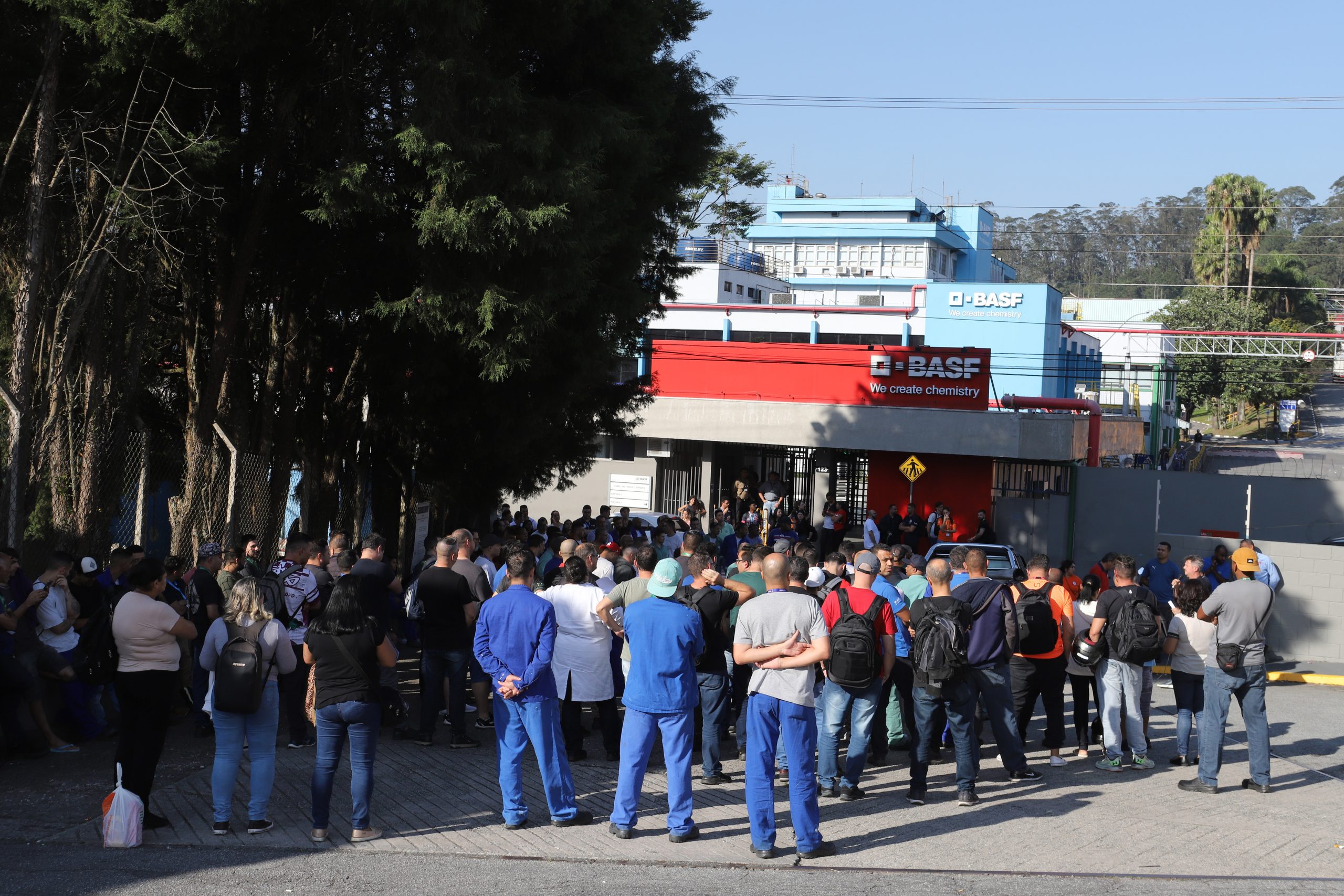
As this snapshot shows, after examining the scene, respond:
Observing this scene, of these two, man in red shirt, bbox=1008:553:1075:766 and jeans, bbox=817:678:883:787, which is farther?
man in red shirt, bbox=1008:553:1075:766

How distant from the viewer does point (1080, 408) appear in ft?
110

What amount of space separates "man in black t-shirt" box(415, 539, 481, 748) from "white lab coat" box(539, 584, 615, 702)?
0.91m

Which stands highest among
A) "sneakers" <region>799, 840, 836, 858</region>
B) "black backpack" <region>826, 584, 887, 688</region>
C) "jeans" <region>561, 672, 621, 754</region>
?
"black backpack" <region>826, 584, 887, 688</region>

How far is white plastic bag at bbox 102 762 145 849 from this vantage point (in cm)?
682

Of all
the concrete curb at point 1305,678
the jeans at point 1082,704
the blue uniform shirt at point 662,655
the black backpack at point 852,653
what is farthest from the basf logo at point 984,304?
the blue uniform shirt at point 662,655

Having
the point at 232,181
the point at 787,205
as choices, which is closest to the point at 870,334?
the point at 787,205

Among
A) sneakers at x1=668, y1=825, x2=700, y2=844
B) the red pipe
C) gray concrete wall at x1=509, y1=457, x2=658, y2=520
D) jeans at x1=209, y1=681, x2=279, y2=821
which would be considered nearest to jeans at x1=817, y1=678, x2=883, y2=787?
sneakers at x1=668, y1=825, x2=700, y2=844

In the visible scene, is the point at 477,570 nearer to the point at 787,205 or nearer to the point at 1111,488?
the point at 1111,488

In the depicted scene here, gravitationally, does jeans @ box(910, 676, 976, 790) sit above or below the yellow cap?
below

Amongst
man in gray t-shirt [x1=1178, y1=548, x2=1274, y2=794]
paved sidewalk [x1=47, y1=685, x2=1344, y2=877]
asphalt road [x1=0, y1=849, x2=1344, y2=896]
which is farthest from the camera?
man in gray t-shirt [x1=1178, y1=548, x2=1274, y2=794]

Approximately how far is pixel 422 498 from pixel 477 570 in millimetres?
7931

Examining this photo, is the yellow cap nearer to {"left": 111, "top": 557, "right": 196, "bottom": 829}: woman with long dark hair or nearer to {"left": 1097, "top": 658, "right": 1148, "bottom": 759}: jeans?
{"left": 1097, "top": 658, "right": 1148, "bottom": 759}: jeans

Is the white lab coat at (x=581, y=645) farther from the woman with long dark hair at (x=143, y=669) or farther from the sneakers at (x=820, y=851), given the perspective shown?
the woman with long dark hair at (x=143, y=669)

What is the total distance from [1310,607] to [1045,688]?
30.2 feet
